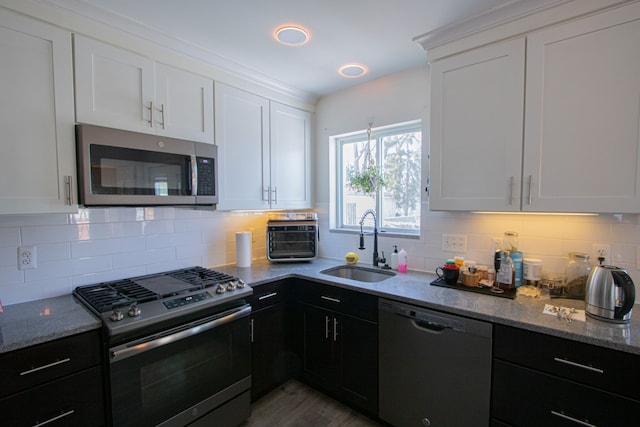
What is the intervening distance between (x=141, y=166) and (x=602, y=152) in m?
2.42

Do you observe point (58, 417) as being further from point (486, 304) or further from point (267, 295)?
point (486, 304)

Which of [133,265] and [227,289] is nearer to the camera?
[227,289]

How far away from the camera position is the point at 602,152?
142 centimetres

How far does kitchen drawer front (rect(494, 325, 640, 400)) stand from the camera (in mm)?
1165

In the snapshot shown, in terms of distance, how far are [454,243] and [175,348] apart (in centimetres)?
189

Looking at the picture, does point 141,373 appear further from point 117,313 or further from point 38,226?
point 38,226

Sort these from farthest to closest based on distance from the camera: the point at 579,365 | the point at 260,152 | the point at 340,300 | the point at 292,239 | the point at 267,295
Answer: the point at 292,239 → the point at 260,152 → the point at 267,295 → the point at 340,300 → the point at 579,365

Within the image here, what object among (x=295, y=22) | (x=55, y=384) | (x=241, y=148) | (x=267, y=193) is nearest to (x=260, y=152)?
(x=241, y=148)

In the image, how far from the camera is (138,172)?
5.80 feet

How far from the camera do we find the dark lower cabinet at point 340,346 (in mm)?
1935

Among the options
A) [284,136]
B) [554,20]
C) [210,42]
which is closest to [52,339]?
[210,42]

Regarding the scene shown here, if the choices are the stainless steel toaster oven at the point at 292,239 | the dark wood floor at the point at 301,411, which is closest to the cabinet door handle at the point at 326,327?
the dark wood floor at the point at 301,411

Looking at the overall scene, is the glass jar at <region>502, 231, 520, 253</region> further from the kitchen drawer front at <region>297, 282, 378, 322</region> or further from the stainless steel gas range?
the stainless steel gas range

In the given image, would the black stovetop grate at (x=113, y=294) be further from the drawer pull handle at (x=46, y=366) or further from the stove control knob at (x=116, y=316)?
the drawer pull handle at (x=46, y=366)
